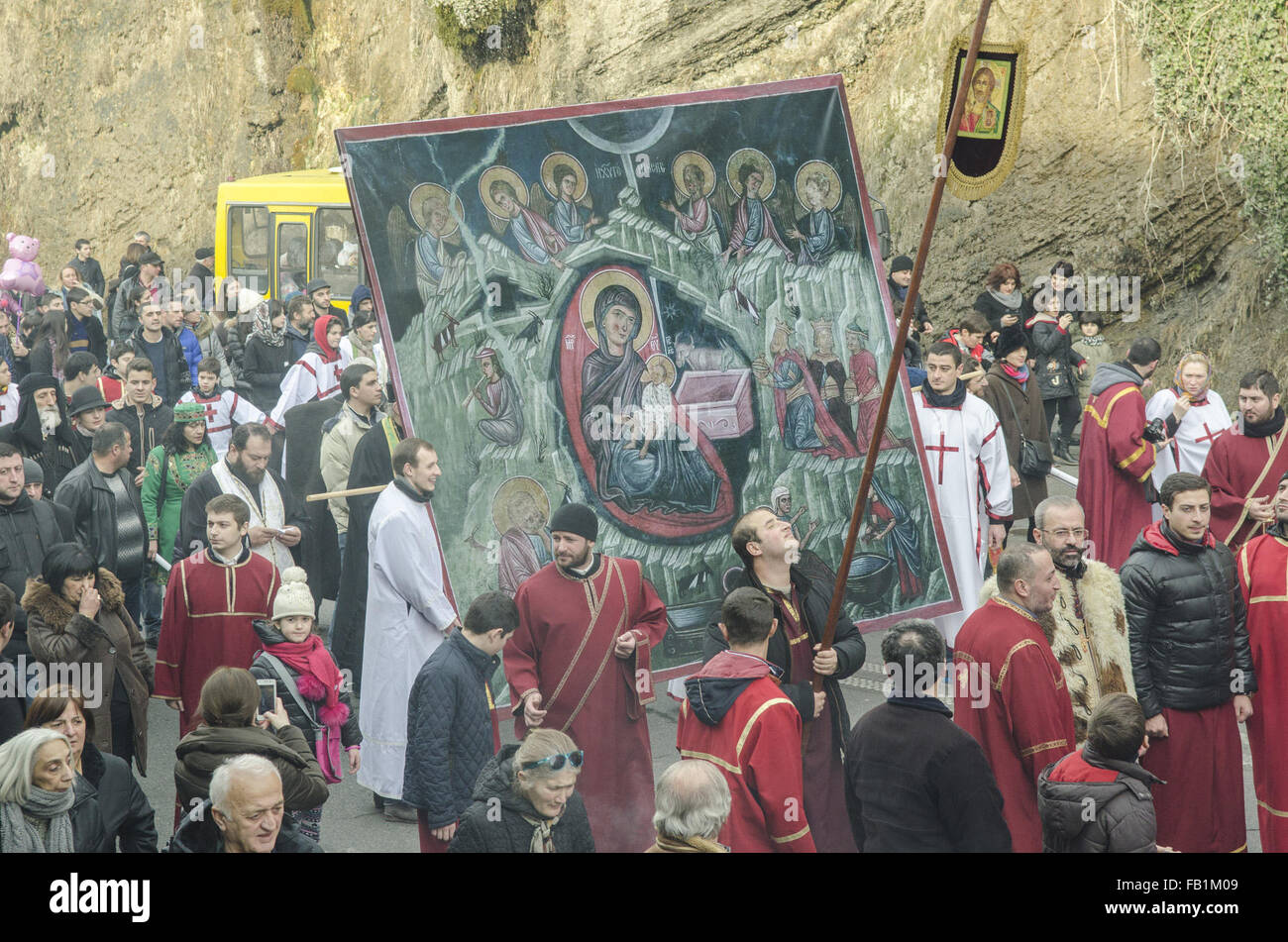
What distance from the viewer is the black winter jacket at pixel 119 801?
521 cm

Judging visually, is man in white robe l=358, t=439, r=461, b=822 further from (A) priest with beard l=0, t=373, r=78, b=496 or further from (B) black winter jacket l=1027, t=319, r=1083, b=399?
(B) black winter jacket l=1027, t=319, r=1083, b=399

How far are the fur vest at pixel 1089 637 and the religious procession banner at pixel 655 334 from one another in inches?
68.0

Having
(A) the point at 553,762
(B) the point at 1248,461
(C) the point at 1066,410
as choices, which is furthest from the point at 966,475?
(C) the point at 1066,410

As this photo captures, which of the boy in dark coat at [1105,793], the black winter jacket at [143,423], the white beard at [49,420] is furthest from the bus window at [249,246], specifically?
the boy in dark coat at [1105,793]

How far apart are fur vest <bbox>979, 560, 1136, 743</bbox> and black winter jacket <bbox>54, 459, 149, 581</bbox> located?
4.93 meters

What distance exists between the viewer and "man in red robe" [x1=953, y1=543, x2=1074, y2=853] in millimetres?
5863

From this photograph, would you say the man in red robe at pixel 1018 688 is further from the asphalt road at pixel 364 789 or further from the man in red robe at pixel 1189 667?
the asphalt road at pixel 364 789


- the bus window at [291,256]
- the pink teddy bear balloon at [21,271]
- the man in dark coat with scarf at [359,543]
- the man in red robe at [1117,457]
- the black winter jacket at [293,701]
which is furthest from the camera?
the bus window at [291,256]

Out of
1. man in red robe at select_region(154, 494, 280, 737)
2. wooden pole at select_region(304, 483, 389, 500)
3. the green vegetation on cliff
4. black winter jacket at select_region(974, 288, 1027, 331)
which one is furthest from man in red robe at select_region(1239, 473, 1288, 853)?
the green vegetation on cliff

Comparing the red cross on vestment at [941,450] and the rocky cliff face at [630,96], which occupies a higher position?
the rocky cliff face at [630,96]

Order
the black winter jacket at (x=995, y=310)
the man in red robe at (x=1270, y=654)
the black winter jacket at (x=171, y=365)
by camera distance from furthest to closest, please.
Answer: the black winter jacket at (x=995, y=310)
the black winter jacket at (x=171, y=365)
the man in red robe at (x=1270, y=654)

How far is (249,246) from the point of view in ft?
68.4

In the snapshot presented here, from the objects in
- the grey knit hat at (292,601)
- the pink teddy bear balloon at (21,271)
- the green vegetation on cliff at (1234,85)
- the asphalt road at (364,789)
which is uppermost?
the green vegetation on cliff at (1234,85)
